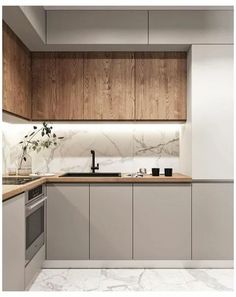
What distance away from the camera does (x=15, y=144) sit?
13.6 ft

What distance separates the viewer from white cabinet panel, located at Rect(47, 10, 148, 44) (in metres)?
3.75

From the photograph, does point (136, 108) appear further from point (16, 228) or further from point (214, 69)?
point (16, 228)

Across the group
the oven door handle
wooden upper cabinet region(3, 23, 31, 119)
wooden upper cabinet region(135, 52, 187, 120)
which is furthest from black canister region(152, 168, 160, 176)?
wooden upper cabinet region(3, 23, 31, 119)

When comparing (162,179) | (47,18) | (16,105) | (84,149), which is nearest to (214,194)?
(162,179)

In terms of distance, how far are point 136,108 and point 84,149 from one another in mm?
772

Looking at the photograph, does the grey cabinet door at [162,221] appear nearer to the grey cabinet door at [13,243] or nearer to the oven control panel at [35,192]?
the oven control panel at [35,192]

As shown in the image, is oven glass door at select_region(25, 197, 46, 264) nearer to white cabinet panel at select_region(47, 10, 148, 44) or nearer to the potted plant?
the potted plant

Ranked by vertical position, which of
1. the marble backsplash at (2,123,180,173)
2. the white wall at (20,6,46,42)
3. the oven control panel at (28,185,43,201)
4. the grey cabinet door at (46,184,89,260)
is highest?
the white wall at (20,6,46,42)

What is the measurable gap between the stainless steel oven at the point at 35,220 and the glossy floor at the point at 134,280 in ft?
0.98

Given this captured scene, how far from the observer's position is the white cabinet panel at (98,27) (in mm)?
3754

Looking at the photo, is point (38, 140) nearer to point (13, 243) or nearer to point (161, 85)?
point (161, 85)

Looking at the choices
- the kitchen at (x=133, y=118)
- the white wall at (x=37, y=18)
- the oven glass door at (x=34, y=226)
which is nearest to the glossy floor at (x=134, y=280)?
the kitchen at (x=133, y=118)

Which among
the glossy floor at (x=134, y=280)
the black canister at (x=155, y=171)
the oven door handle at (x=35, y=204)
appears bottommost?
the glossy floor at (x=134, y=280)

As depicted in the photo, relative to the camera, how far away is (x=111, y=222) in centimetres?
371
